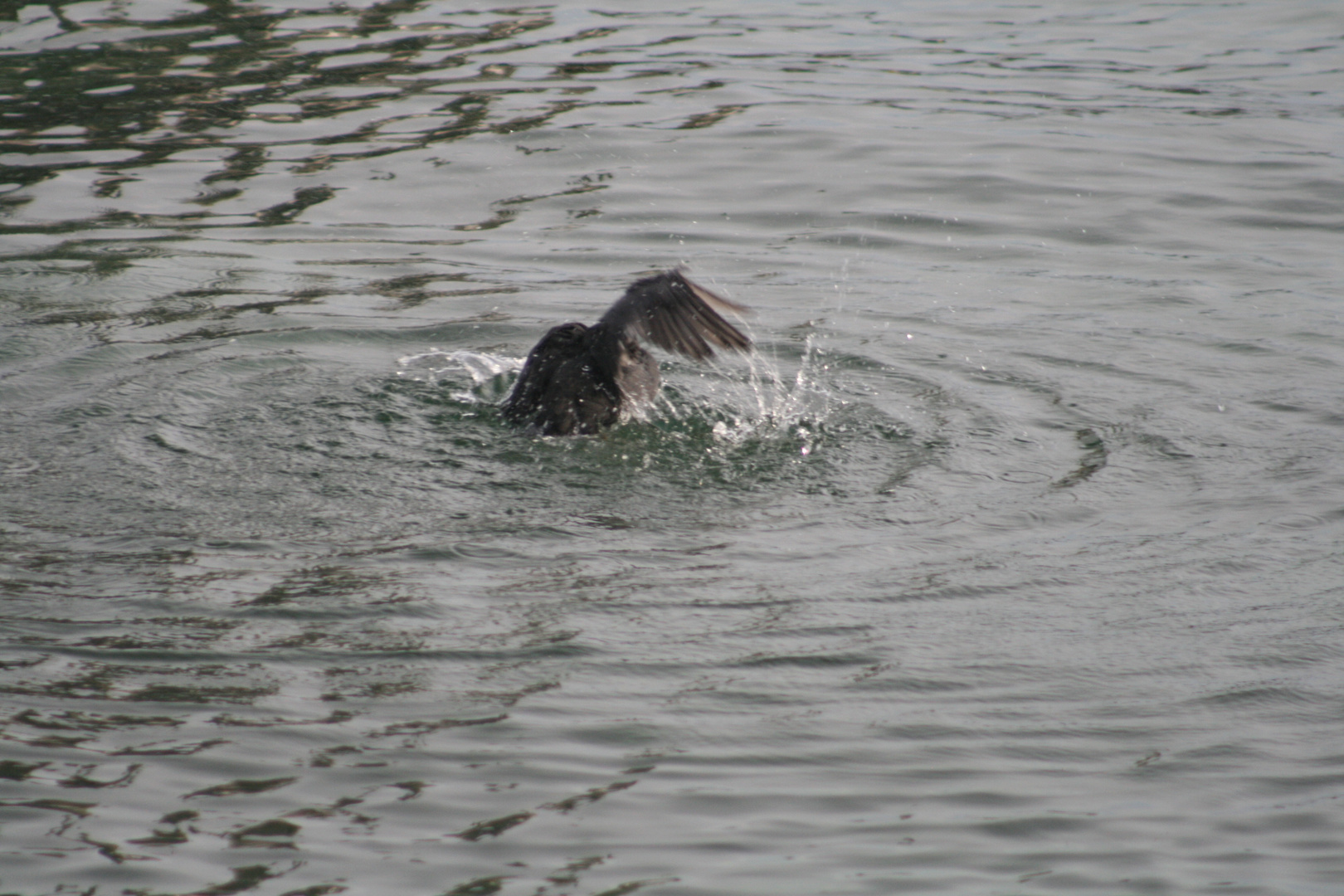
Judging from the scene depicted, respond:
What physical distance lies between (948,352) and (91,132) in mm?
7280

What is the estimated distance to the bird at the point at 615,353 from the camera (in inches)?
233

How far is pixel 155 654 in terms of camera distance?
4008 millimetres

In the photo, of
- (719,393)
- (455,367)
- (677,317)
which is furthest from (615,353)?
(455,367)

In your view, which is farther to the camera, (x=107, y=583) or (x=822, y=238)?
(x=822, y=238)

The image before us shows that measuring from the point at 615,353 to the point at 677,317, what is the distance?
0.36m

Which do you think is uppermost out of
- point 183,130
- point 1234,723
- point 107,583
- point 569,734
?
point 183,130

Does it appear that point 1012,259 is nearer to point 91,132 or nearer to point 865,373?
point 865,373

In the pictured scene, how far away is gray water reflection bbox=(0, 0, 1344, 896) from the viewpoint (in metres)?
3.37

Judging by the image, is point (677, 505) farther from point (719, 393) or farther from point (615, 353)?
point (719, 393)

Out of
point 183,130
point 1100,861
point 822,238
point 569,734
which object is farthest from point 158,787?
point 183,130

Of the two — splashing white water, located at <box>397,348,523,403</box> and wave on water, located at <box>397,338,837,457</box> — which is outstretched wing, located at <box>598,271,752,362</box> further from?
splashing white water, located at <box>397,348,523,403</box>

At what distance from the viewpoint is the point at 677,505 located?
546 centimetres

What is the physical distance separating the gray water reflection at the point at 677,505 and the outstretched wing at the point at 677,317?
47cm

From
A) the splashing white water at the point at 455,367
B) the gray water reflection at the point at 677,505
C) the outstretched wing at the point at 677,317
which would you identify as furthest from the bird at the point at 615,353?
the splashing white water at the point at 455,367
